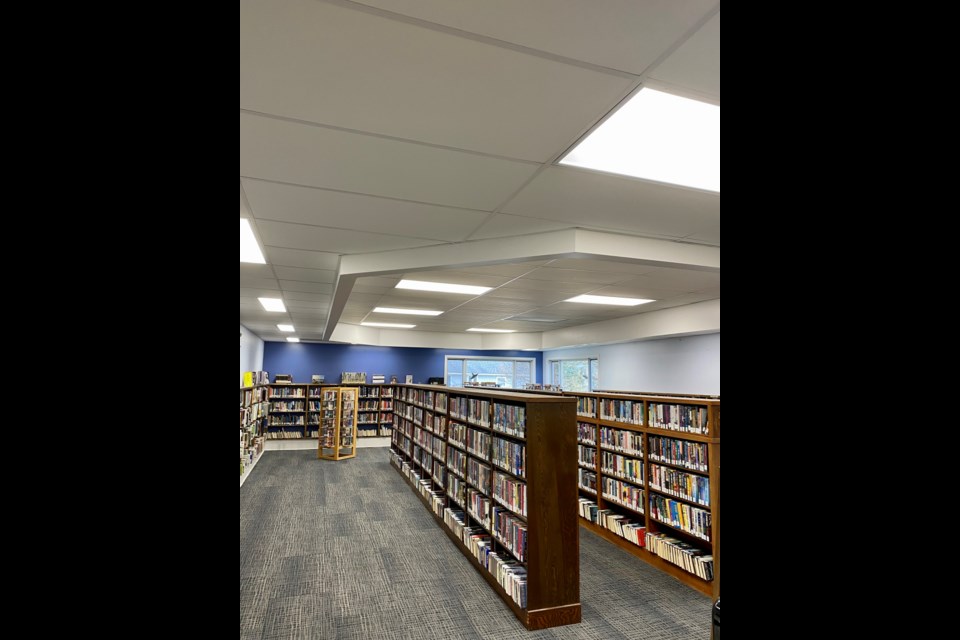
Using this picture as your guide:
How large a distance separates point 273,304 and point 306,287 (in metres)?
1.44

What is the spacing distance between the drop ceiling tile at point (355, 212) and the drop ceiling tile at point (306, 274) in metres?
1.38

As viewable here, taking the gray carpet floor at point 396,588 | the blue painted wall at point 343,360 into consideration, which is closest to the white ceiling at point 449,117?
the gray carpet floor at point 396,588

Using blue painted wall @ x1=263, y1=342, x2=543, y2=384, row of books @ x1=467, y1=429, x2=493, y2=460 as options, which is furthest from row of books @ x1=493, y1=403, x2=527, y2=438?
blue painted wall @ x1=263, y1=342, x2=543, y2=384

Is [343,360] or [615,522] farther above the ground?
[343,360]

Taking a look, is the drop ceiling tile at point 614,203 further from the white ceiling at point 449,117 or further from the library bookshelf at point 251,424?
the library bookshelf at point 251,424

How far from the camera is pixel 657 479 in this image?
13.8 ft

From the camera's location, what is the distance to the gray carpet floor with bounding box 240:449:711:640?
122 inches

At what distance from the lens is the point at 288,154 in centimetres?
213

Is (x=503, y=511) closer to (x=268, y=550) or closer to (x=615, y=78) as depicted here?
(x=268, y=550)

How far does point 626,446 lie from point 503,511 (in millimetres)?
1443

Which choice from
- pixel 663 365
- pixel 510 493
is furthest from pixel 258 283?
pixel 663 365

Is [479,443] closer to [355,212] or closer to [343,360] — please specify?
[355,212]

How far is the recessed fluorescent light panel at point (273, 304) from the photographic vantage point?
6012 millimetres
